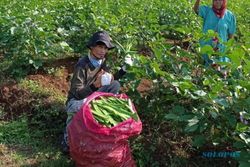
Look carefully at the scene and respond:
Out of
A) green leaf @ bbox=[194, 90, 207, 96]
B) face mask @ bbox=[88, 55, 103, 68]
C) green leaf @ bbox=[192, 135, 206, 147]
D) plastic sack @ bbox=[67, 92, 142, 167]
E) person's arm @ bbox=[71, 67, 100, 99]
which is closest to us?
green leaf @ bbox=[194, 90, 207, 96]

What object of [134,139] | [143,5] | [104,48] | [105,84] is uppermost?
[104,48]

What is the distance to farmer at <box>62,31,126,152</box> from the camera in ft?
13.9

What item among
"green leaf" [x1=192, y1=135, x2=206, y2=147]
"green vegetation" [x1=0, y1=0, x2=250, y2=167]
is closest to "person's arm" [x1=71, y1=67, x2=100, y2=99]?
"green vegetation" [x1=0, y1=0, x2=250, y2=167]

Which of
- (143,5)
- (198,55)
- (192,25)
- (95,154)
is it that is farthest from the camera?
(143,5)

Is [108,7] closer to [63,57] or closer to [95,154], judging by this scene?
[63,57]

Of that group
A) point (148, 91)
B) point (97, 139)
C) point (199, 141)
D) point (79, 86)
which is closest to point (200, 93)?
point (199, 141)

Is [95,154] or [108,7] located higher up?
[95,154]

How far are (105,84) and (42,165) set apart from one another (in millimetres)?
927

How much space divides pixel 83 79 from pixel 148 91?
60 cm

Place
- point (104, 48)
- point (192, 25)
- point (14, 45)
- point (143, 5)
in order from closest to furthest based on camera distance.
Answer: point (104, 48) < point (14, 45) < point (192, 25) < point (143, 5)

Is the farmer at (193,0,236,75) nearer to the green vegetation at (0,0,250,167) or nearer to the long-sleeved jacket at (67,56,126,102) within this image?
the green vegetation at (0,0,250,167)

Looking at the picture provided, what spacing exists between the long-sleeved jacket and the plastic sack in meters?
0.51

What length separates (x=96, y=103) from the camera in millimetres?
3809

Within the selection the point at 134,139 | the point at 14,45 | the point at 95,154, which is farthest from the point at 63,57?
the point at 95,154
